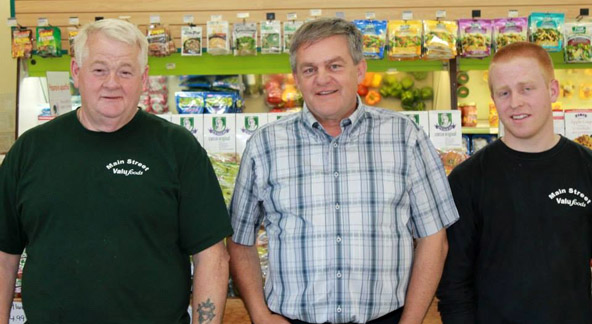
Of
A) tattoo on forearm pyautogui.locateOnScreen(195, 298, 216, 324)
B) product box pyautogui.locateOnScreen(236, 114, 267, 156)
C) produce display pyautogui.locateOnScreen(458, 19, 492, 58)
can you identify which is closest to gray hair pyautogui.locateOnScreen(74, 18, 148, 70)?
tattoo on forearm pyautogui.locateOnScreen(195, 298, 216, 324)

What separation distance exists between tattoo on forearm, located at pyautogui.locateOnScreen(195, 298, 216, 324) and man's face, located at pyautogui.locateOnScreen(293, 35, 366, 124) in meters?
0.74

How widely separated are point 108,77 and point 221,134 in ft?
4.35

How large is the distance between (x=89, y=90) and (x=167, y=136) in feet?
0.93

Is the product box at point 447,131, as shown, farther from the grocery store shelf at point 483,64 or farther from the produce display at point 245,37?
the produce display at point 245,37

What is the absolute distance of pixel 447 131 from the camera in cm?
323

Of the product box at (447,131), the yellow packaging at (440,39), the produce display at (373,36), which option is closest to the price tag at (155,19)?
the produce display at (373,36)

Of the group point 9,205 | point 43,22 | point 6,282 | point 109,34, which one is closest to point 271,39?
point 43,22

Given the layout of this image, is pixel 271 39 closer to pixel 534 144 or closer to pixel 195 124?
pixel 195 124

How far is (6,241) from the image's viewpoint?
2.04 m

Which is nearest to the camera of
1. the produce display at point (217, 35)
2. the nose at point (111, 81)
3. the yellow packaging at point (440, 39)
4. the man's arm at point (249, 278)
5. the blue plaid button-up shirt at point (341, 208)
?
the nose at point (111, 81)

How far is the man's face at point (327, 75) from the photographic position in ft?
6.95

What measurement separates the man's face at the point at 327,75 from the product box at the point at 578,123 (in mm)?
1785

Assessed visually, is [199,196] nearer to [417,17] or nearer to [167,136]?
[167,136]

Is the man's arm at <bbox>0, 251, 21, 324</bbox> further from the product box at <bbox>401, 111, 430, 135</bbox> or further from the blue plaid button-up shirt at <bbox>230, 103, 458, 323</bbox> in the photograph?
the product box at <bbox>401, 111, 430, 135</bbox>
